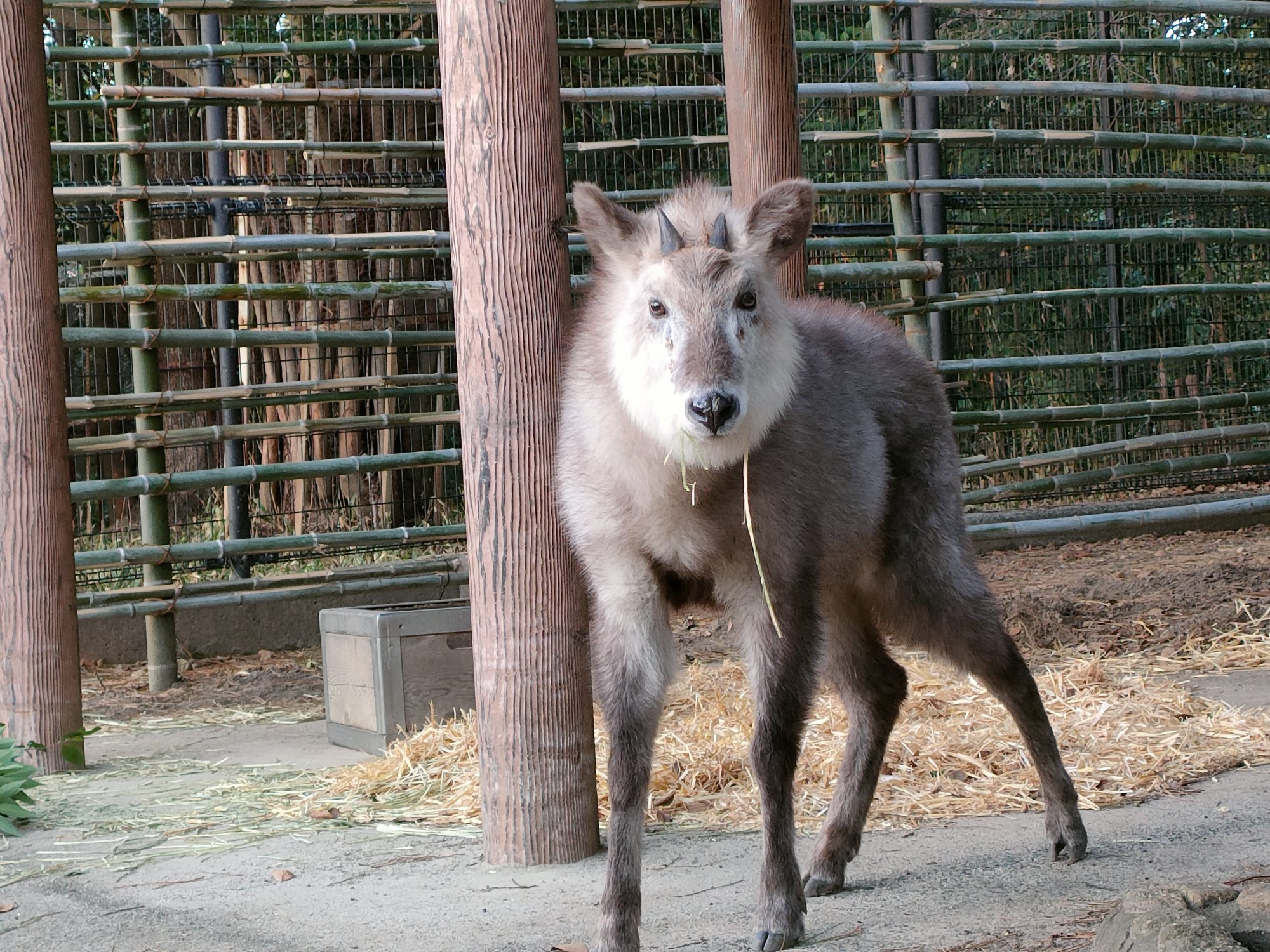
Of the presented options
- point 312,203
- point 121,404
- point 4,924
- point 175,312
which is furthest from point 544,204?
point 175,312

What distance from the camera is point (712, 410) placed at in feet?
8.96

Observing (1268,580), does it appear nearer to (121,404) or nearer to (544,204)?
(544,204)

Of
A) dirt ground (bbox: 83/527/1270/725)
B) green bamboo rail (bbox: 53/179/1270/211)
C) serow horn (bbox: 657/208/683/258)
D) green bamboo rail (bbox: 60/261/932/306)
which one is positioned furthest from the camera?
green bamboo rail (bbox: 53/179/1270/211)

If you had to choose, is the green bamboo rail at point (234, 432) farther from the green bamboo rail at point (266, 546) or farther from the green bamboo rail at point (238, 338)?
the green bamboo rail at point (266, 546)

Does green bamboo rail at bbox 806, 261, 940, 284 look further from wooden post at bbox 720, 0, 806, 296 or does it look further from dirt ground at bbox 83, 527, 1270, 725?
wooden post at bbox 720, 0, 806, 296

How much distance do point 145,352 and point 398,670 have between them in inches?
111

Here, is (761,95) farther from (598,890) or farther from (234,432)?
(234,432)

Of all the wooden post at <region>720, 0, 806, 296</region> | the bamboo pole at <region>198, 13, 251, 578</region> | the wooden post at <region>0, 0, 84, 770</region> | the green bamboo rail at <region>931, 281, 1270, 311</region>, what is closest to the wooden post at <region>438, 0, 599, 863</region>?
the wooden post at <region>720, 0, 806, 296</region>

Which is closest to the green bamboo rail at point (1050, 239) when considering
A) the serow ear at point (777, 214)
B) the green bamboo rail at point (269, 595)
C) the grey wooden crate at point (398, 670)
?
the green bamboo rail at point (269, 595)

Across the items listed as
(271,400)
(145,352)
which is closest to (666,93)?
(271,400)

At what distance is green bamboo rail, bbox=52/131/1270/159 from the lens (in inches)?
272

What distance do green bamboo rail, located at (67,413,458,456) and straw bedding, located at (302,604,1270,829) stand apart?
8.53 ft

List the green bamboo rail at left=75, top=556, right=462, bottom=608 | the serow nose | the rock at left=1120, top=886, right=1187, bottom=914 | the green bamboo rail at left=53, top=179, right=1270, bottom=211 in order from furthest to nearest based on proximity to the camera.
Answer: the green bamboo rail at left=53, top=179, right=1270, bottom=211 < the green bamboo rail at left=75, top=556, right=462, bottom=608 < the serow nose < the rock at left=1120, top=886, right=1187, bottom=914

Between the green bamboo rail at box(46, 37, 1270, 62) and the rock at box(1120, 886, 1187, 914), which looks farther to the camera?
the green bamboo rail at box(46, 37, 1270, 62)
